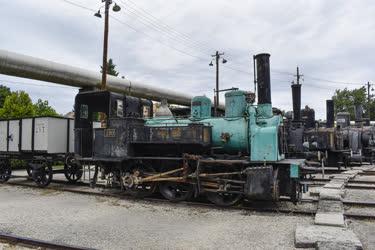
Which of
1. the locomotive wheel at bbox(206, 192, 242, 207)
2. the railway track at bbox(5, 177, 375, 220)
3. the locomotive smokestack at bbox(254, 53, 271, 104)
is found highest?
the locomotive smokestack at bbox(254, 53, 271, 104)

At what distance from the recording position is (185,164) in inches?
383

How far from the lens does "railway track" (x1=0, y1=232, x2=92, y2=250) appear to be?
586cm

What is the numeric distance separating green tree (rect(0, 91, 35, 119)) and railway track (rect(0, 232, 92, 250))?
18449 mm

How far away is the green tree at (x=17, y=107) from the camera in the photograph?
944 inches

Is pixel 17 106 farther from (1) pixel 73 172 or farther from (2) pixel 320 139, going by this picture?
(2) pixel 320 139

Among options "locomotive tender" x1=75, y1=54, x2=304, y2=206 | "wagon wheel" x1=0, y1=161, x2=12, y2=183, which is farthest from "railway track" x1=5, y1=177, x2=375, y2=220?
"wagon wheel" x1=0, y1=161, x2=12, y2=183

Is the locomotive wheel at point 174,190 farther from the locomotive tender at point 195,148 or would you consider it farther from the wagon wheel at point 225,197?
the wagon wheel at point 225,197

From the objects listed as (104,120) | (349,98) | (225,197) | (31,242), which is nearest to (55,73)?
(104,120)

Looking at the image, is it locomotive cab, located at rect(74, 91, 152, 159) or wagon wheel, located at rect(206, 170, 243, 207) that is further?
locomotive cab, located at rect(74, 91, 152, 159)

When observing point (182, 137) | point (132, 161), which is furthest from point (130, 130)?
point (182, 137)

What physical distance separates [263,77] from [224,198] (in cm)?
308

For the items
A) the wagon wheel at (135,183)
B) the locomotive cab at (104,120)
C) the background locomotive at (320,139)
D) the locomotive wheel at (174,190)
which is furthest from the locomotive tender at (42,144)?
the background locomotive at (320,139)

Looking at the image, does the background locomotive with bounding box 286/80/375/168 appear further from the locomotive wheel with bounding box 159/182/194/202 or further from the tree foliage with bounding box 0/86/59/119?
the tree foliage with bounding box 0/86/59/119

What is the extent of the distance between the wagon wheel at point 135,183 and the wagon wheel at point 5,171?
21.2ft
